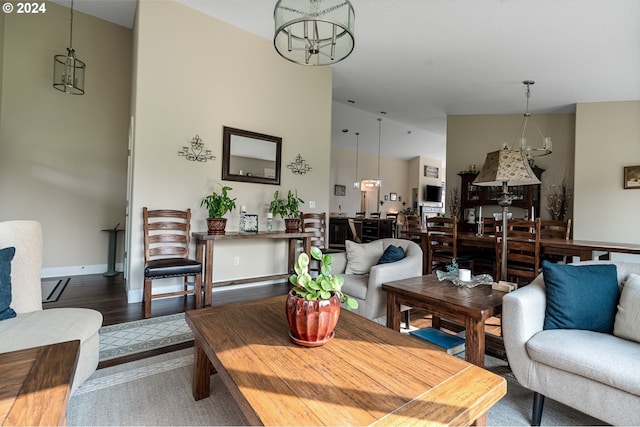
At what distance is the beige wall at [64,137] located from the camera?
4.13 meters

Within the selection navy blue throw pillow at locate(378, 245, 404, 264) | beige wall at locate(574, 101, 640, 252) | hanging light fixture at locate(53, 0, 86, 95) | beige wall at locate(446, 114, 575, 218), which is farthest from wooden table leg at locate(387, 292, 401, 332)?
beige wall at locate(446, 114, 575, 218)

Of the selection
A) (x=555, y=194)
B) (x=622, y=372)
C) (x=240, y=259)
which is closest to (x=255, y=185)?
(x=240, y=259)

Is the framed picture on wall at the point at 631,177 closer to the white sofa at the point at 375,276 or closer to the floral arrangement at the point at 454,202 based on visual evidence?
the floral arrangement at the point at 454,202

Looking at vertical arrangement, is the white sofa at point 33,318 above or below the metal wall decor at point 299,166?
below

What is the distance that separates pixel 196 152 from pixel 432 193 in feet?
35.4

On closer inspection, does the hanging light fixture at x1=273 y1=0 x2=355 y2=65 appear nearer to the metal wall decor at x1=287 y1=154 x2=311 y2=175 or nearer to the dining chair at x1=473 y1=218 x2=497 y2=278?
the metal wall decor at x1=287 y1=154 x2=311 y2=175

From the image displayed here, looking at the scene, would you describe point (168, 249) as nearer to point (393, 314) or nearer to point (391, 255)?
point (391, 255)

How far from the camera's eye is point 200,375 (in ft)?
5.65

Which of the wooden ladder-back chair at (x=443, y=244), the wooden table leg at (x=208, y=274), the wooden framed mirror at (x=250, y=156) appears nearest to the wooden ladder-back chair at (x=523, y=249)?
the wooden ladder-back chair at (x=443, y=244)

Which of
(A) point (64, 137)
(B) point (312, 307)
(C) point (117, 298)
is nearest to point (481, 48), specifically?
(B) point (312, 307)

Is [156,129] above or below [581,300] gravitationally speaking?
above

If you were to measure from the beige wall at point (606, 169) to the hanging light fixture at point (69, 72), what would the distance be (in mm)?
7899

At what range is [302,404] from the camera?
100cm

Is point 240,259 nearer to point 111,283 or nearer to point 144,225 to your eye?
point 144,225
